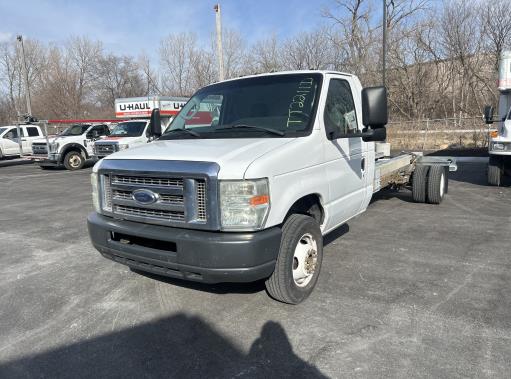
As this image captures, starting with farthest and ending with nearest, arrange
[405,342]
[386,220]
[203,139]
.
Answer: [386,220], [203,139], [405,342]

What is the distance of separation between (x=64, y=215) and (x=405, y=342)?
6964 millimetres

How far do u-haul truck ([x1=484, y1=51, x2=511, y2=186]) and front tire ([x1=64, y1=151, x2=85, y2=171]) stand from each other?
15.3m

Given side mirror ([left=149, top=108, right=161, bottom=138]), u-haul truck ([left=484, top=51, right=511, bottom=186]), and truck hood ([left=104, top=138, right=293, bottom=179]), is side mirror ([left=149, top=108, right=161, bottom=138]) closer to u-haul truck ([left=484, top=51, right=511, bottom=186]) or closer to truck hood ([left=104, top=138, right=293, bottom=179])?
truck hood ([left=104, top=138, right=293, bottom=179])

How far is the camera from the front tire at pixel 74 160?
1734cm

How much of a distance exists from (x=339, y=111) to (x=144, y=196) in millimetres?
2275

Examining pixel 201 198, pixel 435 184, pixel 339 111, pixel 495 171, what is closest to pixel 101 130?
pixel 435 184

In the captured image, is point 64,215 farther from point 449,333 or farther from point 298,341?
point 449,333

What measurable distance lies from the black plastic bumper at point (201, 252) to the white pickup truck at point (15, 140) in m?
19.4

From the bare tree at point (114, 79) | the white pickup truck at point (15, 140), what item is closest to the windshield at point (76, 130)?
the white pickup truck at point (15, 140)

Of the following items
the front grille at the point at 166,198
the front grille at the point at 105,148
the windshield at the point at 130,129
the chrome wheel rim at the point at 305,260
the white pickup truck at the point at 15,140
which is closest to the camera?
the front grille at the point at 166,198

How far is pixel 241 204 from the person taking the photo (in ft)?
10.1

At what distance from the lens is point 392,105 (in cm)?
3244

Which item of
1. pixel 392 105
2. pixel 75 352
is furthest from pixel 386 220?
pixel 392 105

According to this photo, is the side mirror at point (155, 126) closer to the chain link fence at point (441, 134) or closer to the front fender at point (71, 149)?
the front fender at point (71, 149)
